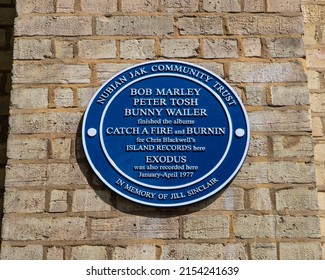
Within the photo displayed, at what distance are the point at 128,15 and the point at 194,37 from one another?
496 millimetres

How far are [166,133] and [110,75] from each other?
58cm

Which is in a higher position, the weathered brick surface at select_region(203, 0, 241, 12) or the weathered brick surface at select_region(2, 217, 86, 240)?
the weathered brick surface at select_region(203, 0, 241, 12)

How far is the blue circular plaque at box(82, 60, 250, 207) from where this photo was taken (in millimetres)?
4109

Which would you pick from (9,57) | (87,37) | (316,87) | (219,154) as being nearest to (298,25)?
(316,87)

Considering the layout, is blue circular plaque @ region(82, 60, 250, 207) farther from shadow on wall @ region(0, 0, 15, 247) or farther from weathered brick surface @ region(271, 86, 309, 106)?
shadow on wall @ region(0, 0, 15, 247)

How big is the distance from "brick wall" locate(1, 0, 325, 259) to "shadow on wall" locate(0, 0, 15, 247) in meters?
0.61

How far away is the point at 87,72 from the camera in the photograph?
14.5 feet

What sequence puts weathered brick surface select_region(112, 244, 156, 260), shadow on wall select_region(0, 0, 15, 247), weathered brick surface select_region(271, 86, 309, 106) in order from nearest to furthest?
weathered brick surface select_region(112, 244, 156, 260) < weathered brick surface select_region(271, 86, 309, 106) < shadow on wall select_region(0, 0, 15, 247)

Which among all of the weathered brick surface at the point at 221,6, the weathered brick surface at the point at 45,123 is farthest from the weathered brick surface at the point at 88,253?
the weathered brick surface at the point at 221,6

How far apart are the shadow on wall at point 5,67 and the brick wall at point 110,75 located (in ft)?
2.00

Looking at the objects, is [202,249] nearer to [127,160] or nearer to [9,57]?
[127,160]

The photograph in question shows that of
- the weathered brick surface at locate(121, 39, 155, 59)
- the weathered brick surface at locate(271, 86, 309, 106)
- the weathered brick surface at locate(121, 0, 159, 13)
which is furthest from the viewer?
the weathered brick surface at locate(121, 0, 159, 13)

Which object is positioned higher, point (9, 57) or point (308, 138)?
point (9, 57)

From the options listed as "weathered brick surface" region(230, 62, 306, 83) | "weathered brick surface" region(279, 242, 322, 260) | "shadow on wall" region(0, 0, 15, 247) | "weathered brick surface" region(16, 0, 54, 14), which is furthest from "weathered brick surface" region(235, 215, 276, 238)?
"weathered brick surface" region(16, 0, 54, 14)
